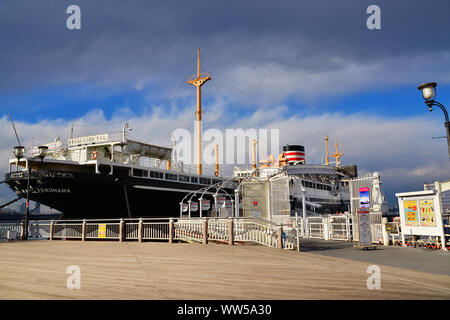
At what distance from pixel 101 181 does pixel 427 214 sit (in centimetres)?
2799

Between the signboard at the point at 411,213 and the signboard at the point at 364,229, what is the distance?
5.59ft

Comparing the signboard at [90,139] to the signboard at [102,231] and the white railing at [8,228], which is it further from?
the signboard at [102,231]

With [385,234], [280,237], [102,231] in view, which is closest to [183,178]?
[102,231]

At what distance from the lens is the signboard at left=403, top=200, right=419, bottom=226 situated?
12906 millimetres

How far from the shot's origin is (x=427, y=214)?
490 inches

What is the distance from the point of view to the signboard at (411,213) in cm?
1291

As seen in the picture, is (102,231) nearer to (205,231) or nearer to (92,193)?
(205,231)

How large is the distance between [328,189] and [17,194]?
49.5 m

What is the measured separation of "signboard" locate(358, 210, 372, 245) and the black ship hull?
25592 millimetres

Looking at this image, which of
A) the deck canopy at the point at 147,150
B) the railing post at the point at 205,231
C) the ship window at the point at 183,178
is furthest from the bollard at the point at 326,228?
the deck canopy at the point at 147,150

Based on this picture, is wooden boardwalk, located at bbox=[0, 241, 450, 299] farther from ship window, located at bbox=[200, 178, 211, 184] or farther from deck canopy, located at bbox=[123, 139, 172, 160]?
ship window, located at bbox=[200, 178, 211, 184]

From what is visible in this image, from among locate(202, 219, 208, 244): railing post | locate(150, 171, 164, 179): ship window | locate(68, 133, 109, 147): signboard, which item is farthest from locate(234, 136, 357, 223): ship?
locate(202, 219, 208, 244): railing post
